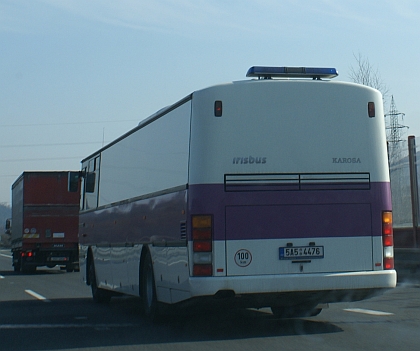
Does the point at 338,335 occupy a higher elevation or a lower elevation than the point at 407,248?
lower

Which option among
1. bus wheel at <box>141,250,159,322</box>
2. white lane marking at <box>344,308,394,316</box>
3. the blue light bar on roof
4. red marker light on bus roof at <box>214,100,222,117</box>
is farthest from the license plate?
white lane marking at <box>344,308,394,316</box>

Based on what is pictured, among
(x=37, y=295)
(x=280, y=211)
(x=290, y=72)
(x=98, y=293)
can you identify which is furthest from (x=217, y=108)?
(x=37, y=295)

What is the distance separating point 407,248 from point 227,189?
1046cm

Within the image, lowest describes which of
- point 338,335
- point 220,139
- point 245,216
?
point 338,335

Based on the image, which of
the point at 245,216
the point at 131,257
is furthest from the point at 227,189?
the point at 131,257

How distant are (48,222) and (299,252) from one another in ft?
75.5

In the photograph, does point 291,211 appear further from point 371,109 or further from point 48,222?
point 48,222

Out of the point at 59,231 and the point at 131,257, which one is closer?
the point at 131,257

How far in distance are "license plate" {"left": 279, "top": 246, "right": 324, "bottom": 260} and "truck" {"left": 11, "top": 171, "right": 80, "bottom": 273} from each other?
2242 cm

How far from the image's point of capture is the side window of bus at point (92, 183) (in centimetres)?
1634

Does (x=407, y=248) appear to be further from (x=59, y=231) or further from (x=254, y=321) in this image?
(x=59, y=231)

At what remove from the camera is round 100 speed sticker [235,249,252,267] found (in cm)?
978

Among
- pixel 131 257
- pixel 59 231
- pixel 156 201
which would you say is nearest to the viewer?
pixel 156 201

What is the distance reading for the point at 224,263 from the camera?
973 cm
